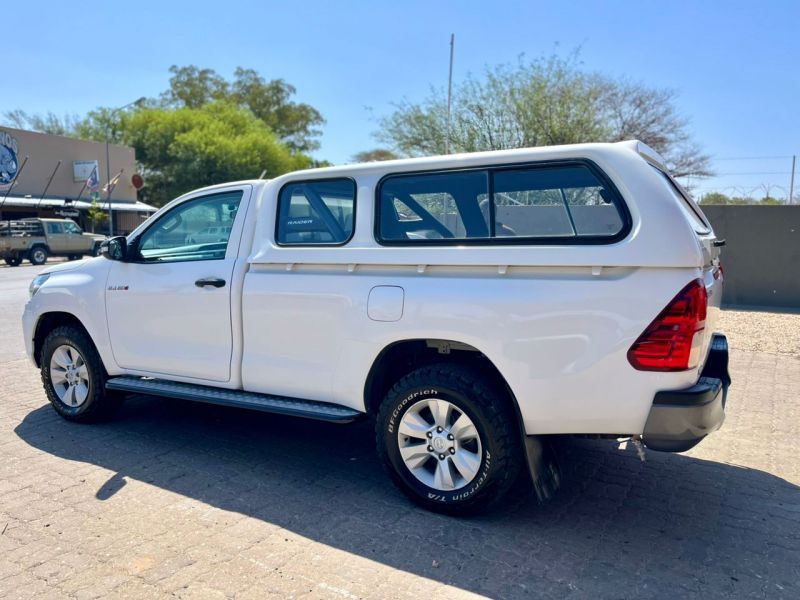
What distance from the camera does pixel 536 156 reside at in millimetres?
3496

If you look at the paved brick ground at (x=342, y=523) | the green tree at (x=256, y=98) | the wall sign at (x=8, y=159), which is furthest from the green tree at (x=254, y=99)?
the paved brick ground at (x=342, y=523)

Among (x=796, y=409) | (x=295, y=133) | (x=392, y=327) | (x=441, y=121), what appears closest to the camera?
(x=392, y=327)

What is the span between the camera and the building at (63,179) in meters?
33.1

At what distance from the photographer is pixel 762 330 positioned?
32.0 ft

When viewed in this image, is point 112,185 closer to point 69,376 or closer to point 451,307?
point 69,376

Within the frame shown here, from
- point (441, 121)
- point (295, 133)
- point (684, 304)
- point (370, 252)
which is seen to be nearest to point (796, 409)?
point (684, 304)

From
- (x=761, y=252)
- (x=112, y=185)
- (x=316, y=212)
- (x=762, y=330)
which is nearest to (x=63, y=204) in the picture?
(x=112, y=185)

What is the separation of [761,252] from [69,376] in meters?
11.5

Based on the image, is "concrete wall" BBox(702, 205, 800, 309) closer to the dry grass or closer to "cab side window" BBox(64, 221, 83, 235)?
the dry grass

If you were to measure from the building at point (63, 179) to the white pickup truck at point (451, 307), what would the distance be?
33.0m

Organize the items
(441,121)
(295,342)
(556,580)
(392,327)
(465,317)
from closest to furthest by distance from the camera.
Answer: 1. (556,580)
2. (465,317)
3. (392,327)
4. (295,342)
5. (441,121)

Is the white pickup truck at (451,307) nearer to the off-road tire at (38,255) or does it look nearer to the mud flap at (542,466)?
the mud flap at (542,466)

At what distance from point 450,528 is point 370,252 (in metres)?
1.64

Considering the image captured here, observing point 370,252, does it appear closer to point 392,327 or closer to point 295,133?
point 392,327
